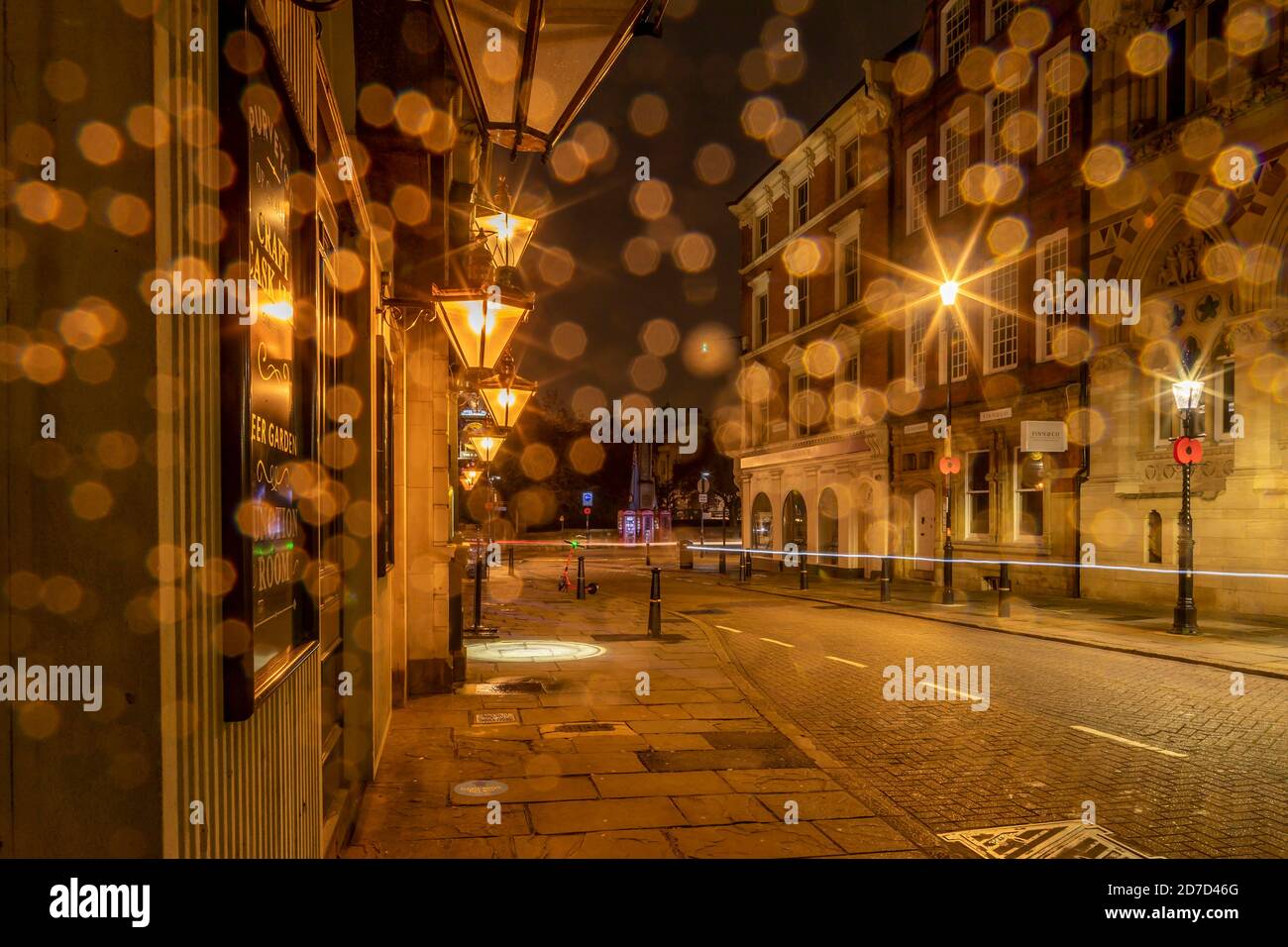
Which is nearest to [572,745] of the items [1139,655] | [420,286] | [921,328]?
[420,286]

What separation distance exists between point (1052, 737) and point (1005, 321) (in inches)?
733

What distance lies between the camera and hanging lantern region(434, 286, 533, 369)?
6.40m

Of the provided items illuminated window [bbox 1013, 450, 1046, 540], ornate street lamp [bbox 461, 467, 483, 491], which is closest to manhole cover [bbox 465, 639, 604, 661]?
illuminated window [bbox 1013, 450, 1046, 540]

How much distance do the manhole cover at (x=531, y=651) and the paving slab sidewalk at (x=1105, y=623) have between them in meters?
7.62

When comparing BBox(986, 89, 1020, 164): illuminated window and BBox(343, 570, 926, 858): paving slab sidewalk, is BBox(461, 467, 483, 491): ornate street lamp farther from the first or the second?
BBox(343, 570, 926, 858): paving slab sidewalk

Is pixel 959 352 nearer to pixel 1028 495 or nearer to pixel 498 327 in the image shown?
pixel 1028 495

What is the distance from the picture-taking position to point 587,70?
10.6ft

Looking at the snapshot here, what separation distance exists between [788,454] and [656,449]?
40.5 meters

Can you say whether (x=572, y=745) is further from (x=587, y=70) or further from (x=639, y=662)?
(x=587, y=70)

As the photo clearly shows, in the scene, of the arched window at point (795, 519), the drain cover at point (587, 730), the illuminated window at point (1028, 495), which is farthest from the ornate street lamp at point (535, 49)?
the arched window at point (795, 519)

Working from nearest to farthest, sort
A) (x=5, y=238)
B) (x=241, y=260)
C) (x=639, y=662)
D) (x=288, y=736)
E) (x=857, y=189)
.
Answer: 1. (x=5, y=238)
2. (x=241, y=260)
3. (x=288, y=736)
4. (x=639, y=662)
5. (x=857, y=189)

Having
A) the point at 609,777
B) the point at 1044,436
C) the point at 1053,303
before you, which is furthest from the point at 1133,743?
the point at 1053,303

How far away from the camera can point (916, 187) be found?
1094 inches

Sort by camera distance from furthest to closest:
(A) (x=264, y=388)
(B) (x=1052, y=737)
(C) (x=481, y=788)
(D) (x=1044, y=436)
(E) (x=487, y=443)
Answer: (D) (x=1044, y=436) → (E) (x=487, y=443) → (B) (x=1052, y=737) → (C) (x=481, y=788) → (A) (x=264, y=388)
